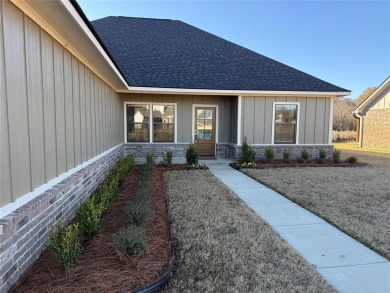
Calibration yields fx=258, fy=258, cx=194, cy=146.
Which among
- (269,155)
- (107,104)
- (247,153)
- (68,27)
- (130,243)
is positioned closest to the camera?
A: (130,243)

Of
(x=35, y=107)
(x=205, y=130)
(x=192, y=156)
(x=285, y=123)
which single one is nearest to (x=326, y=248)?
(x=35, y=107)

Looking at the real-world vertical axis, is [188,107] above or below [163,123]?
above

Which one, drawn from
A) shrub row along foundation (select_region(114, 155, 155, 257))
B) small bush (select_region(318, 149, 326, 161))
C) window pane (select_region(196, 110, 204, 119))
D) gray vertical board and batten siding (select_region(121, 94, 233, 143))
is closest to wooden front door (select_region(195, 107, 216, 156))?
window pane (select_region(196, 110, 204, 119))

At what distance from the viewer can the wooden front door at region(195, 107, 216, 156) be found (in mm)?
11047

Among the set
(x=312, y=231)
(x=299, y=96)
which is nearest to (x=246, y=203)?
(x=312, y=231)

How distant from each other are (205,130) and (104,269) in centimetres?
892

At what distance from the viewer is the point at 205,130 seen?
1121cm

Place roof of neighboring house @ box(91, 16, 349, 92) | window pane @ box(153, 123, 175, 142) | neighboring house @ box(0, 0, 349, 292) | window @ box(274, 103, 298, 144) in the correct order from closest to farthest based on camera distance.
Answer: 1. neighboring house @ box(0, 0, 349, 292)
2. roof of neighboring house @ box(91, 16, 349, 92)
3. window @ box(274, 103, 298, 144)
4. window pane @ box(153, 123, 175, 142)

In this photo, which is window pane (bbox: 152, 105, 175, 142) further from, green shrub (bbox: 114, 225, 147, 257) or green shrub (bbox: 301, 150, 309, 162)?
green shrub (bbox: 114, 225, 147, 257)

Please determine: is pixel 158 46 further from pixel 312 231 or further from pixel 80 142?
pixel 312 231

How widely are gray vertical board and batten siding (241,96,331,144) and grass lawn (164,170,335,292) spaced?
5.67m

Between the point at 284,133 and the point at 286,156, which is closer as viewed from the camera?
the point at 286,156

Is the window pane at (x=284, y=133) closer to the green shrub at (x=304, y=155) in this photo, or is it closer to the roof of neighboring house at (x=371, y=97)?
the green shrub at (x=304, y=155)

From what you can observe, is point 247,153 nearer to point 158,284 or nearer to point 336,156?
point 336,156
